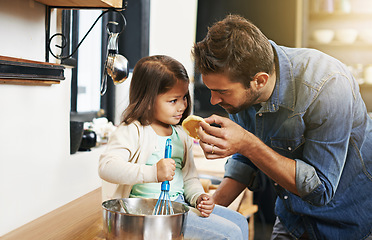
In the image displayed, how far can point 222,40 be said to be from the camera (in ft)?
4.93

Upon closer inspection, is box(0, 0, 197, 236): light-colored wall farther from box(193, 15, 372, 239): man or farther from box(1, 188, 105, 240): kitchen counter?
box(193, 15, 372, 239): man

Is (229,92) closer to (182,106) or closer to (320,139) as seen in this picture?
(182,106)

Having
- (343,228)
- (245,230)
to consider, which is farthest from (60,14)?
(343,228)

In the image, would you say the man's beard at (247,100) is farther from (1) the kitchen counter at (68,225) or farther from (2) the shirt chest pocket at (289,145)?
(1) the kitchen counter at (68,225)

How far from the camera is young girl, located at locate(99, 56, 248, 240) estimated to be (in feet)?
4.45

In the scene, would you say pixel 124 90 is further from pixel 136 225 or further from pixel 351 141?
pixel 136 225

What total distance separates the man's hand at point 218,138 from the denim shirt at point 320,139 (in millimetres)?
268

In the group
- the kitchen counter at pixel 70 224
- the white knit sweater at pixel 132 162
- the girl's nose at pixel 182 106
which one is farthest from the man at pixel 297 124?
the kitchen counter at pixel 70 224

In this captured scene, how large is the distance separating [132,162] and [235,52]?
0.51 m

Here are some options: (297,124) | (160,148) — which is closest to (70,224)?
(160,148)

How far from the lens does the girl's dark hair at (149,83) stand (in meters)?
1.50

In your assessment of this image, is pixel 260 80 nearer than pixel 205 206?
No

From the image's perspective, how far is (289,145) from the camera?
5.29 ft

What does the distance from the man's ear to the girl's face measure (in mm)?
245
